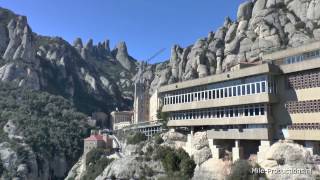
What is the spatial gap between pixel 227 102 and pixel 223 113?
7.61ft

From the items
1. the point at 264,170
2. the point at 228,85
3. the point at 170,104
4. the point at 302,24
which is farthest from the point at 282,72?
the point at 302,24

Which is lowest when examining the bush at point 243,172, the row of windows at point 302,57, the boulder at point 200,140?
the bush at point 243,172

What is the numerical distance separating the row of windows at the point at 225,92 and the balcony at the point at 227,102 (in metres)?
0.51

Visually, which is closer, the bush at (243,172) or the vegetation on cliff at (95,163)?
the bush at (243,172)

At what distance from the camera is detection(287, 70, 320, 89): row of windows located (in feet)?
133

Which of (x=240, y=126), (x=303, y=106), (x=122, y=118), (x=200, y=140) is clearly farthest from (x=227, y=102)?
(x=122, y=118)

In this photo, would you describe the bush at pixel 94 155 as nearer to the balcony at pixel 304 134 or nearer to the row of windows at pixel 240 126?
the row of windows at pixel 240 126

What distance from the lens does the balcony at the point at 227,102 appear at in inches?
1736

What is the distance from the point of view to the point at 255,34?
84438 millimetres

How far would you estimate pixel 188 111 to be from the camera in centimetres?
5869

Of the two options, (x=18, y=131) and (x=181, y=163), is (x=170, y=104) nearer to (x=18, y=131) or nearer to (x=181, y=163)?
(x=181, y=163)

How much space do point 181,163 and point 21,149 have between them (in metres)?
83.7

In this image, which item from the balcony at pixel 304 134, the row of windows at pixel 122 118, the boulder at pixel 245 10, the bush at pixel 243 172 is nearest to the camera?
the balcony at pixel 304 134

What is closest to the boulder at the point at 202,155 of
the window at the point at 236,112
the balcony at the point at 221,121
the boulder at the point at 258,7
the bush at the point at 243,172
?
the balcony at the point at 221,121
